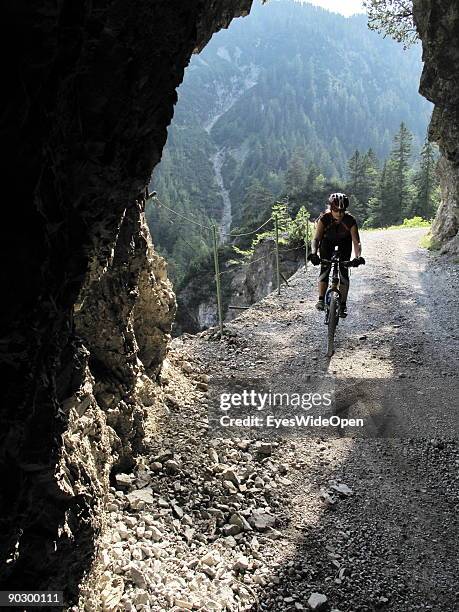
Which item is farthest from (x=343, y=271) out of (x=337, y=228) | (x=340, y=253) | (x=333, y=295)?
(x=337, y=228)

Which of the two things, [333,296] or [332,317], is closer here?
[333,296]

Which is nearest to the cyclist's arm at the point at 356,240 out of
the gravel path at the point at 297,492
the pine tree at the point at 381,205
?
the gravel path at the point at 297,492

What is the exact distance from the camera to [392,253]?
1991 centimetres

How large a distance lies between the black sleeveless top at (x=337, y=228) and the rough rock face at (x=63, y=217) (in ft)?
14.1

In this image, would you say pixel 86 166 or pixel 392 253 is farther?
pixel 392 253

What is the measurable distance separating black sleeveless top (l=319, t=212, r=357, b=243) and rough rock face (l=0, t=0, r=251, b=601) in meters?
4.31

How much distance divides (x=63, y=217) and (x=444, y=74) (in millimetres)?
16295

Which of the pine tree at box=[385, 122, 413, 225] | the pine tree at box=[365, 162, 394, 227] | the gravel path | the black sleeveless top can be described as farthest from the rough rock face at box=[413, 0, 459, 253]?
the pine tree at box=[385, 122, 413, 225]

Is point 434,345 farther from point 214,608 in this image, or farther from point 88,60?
point 88,60

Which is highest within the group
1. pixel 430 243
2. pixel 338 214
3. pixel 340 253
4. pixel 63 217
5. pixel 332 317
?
pixel 430 243

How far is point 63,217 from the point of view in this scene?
10.1 feet

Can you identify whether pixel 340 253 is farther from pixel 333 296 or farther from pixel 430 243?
pixel 430 243

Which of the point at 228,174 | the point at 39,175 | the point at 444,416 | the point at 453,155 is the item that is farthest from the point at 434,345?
the point at 228,174

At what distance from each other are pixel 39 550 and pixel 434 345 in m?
7.95
